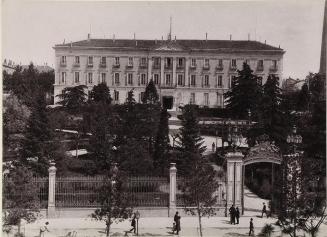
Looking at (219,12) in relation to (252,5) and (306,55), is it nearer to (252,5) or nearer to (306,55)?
(252,5)

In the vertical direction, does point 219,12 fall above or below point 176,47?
below

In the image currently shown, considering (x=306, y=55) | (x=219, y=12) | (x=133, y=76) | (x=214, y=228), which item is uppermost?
(x=133, y=76)

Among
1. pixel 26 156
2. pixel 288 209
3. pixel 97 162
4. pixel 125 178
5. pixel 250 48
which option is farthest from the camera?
pixel 250 48

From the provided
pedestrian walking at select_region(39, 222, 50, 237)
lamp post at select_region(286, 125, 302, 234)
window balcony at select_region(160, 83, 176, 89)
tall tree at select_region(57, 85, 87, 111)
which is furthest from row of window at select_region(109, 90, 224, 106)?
pedestrian walking at select_region(39, 222, 50, 237)

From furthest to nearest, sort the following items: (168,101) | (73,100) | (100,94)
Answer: (168,101) < (100,94) < (73,100)

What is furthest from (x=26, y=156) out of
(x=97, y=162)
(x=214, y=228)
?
(x=214, y=228)

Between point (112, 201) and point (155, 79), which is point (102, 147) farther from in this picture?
point (155, 79)

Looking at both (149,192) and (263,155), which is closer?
(149,192)

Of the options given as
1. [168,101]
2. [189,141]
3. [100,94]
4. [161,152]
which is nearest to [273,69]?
[168,101]

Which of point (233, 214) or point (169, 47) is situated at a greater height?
point (169, 47)
